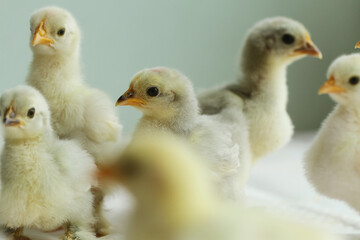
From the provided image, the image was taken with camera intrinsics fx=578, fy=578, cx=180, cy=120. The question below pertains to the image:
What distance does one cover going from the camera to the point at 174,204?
0.83 metres

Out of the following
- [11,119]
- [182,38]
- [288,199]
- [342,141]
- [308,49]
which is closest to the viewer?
[11,119]

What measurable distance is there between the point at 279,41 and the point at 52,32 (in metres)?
0.58

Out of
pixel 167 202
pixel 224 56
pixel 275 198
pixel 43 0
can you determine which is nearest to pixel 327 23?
pixel 224 56

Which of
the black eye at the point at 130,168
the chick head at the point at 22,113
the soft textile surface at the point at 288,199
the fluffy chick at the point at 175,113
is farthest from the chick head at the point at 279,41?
the black eye at the point at 130,168

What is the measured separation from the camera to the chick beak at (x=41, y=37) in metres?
1.17

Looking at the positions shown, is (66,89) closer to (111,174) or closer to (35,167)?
(35,167)

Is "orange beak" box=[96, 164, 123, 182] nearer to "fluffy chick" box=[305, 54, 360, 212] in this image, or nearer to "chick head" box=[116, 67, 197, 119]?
"chick head" box=[116, 67, 197, 119]

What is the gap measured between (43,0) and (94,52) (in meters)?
0.25

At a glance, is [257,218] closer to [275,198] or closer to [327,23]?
[275,198]

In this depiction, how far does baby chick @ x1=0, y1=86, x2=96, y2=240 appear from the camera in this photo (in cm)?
109

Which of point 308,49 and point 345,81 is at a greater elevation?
point 308,49

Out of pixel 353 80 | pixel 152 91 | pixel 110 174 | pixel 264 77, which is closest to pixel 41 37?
pixel 152 91

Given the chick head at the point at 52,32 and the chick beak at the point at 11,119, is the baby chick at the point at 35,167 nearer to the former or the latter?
the chick beak at the point at 11,119

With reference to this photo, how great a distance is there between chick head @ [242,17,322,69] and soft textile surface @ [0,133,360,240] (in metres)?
0.26
